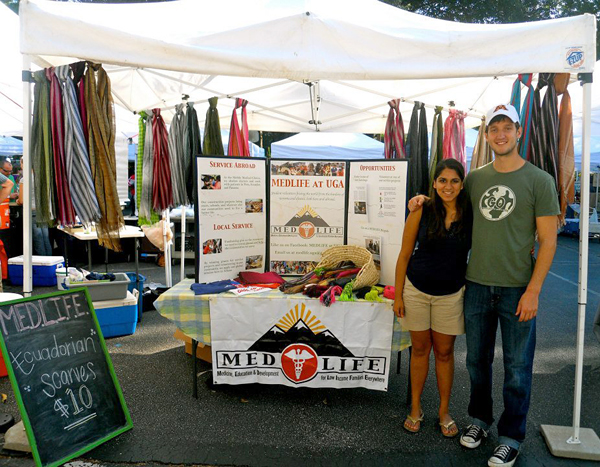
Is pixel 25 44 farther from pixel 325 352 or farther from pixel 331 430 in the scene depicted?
pixel 331 430

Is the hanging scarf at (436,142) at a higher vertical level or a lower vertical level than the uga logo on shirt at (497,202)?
higher

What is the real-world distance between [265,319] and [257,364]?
349 millimetres

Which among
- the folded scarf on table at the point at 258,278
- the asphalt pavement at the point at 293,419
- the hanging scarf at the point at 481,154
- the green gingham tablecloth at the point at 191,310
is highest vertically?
the hanging scarf at the point at 481,154

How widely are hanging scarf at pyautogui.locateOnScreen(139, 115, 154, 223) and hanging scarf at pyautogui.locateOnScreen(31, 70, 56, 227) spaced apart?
173 cm

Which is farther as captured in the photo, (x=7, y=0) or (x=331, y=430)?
(x=7, y=0)

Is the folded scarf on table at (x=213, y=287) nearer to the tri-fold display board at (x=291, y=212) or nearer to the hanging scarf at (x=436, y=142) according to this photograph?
the tri-fold display board at (x=291, y=212)

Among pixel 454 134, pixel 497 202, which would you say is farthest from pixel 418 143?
pixel 497 202

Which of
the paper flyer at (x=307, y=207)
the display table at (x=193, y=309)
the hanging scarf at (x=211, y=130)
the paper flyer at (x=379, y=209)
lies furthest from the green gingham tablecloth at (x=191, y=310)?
the hanging scarf at (x=211, y=130)

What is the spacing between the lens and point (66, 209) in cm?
298

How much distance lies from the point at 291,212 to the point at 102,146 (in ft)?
4.95

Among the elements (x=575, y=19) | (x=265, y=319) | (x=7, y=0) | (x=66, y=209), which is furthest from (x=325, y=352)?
(x=7, y=0)

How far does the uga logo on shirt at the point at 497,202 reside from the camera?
256 centimetres

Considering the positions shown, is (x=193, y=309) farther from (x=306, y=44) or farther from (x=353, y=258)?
(x=306, y=44)

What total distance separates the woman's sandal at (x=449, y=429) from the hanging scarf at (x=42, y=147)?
Answer: 289 cm
